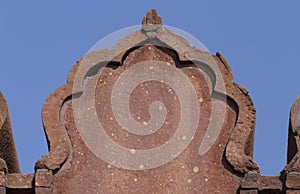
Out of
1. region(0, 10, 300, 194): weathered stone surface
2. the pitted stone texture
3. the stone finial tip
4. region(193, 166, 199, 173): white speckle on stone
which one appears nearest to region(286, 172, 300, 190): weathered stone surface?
region(0, 10, 300, 194): weathered stone surface

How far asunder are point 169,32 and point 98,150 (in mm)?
1347

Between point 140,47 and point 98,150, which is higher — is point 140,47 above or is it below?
above

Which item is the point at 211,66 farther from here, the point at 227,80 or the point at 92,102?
the point at 92,102

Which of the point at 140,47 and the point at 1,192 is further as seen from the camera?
the point at 140,47

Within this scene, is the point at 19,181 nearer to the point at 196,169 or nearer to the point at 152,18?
the point at 196,169

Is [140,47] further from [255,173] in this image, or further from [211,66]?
[255,173]

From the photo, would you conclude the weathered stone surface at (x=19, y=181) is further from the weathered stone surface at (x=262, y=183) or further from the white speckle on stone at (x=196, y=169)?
the weathered stone surface at (x=262, y=183)

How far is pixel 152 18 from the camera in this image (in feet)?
47.6

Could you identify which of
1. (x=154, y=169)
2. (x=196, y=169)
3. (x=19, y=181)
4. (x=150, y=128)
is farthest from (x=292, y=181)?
(x=19, y=181)

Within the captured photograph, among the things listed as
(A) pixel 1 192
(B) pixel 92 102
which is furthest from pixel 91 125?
(A) pixel 1 192

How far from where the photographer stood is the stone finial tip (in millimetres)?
14477

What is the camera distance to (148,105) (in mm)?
14211

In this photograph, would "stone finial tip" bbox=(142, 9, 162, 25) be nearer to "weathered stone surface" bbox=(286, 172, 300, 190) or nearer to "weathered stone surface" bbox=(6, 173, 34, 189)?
"weathered stone surface" bbox=(6, 173, 34, 189)

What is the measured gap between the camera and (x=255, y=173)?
13492mm
